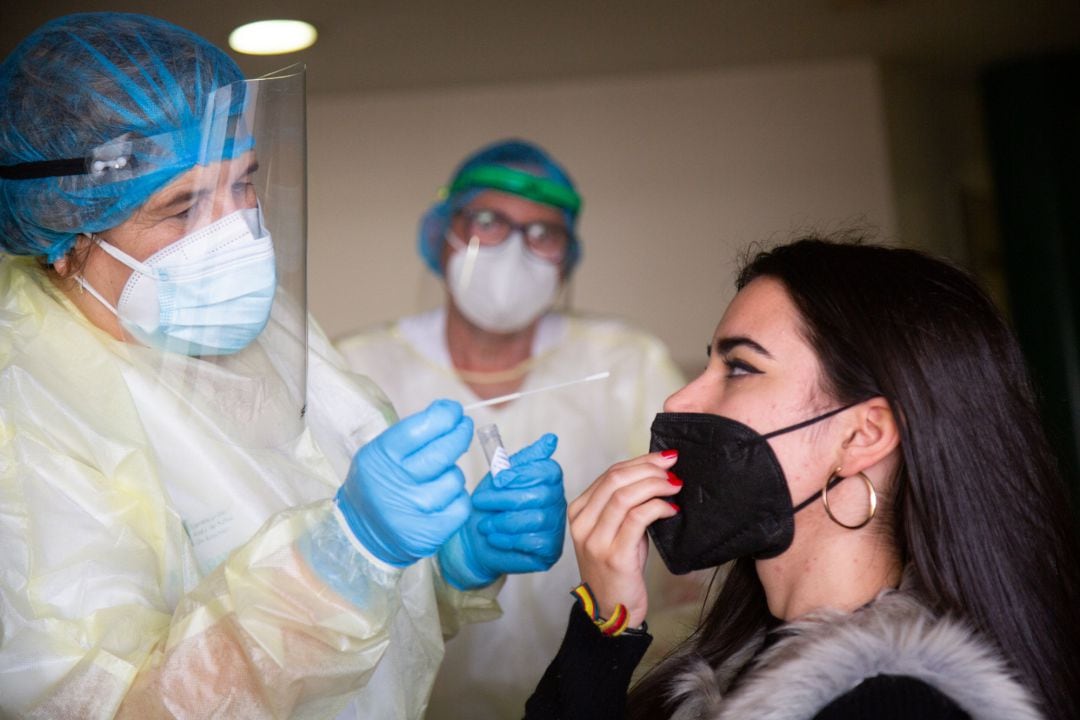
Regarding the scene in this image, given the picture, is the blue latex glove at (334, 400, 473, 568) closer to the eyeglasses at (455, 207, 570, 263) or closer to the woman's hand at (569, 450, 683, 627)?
the woman's hand at (569, 450, 683, 627)

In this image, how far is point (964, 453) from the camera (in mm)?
1378

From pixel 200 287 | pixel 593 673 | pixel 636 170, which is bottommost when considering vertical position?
pixel 593 673

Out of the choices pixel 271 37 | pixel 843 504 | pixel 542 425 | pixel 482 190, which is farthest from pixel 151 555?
pixel 271 37

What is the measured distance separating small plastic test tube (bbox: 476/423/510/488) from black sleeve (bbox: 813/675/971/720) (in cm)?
63

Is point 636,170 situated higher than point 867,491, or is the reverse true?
point 636,170

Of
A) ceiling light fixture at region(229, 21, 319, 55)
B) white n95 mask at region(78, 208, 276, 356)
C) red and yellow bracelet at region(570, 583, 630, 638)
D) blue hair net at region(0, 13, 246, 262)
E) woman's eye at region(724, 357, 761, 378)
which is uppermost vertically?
ceiling light fixture at region(229, 21, 319, 55)

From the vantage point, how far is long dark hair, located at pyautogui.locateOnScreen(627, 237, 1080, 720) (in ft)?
4.38

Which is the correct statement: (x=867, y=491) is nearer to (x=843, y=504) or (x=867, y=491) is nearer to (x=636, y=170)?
(x=843, y=504)

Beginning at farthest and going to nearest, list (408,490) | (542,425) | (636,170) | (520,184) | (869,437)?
1. (636,170)
2. (520,184)
3. (542,425)
4. (869,437)
5. (408,490)

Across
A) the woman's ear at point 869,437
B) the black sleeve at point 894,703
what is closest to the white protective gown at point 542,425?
the woman's ear at point 869,437

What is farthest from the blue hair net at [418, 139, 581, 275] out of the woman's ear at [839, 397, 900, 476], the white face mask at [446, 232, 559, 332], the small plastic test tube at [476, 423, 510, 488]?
the woman's ear at [839, 397, 900, 476]

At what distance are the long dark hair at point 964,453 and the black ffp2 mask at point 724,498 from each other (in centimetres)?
11

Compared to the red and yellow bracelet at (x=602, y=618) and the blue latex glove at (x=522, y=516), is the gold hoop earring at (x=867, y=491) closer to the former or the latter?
the red and yellow bracelet at (x=602, y=618)

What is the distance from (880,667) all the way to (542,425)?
150 cm
